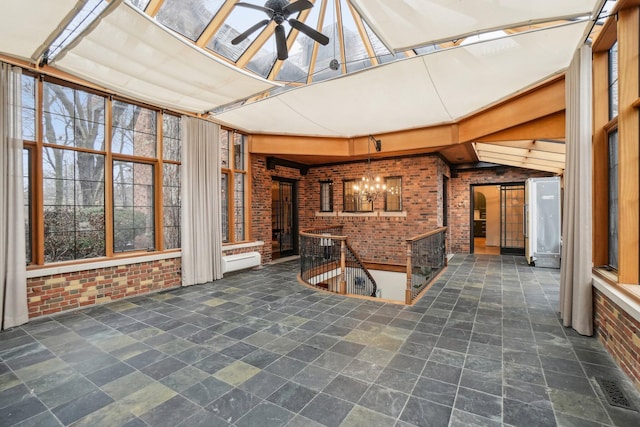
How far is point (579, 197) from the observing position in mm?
3162

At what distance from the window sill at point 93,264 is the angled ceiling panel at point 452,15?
485 cm

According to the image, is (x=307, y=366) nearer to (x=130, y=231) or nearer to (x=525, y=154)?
(x=130, y=231)

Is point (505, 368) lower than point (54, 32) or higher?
lower

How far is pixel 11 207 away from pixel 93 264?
3.96 feet

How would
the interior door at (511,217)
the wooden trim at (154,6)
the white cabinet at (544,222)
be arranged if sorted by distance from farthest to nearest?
the interior door at (511,217), the white cabinet at (544,222), the wooden trim at (154,6)

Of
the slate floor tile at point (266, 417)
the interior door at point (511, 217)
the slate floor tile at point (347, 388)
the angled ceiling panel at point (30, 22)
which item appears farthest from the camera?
the interior door at point (511, 217)

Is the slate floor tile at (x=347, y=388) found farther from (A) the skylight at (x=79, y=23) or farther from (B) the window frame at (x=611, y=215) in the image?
(A) the skylight at (x=79, y=23)

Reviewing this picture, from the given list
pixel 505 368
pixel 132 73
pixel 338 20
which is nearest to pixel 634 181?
pixel 505 368

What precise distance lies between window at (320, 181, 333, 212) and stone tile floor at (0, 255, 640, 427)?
5.06 metres

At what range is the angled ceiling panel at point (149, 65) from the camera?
2.86 m

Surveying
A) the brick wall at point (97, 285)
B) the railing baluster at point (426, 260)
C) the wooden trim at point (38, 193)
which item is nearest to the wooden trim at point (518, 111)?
the railing baluster at point (426, 260)

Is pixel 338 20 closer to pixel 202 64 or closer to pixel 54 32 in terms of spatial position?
pixel 202 64

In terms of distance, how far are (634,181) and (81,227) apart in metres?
6.70

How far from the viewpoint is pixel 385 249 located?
8.22 meters
